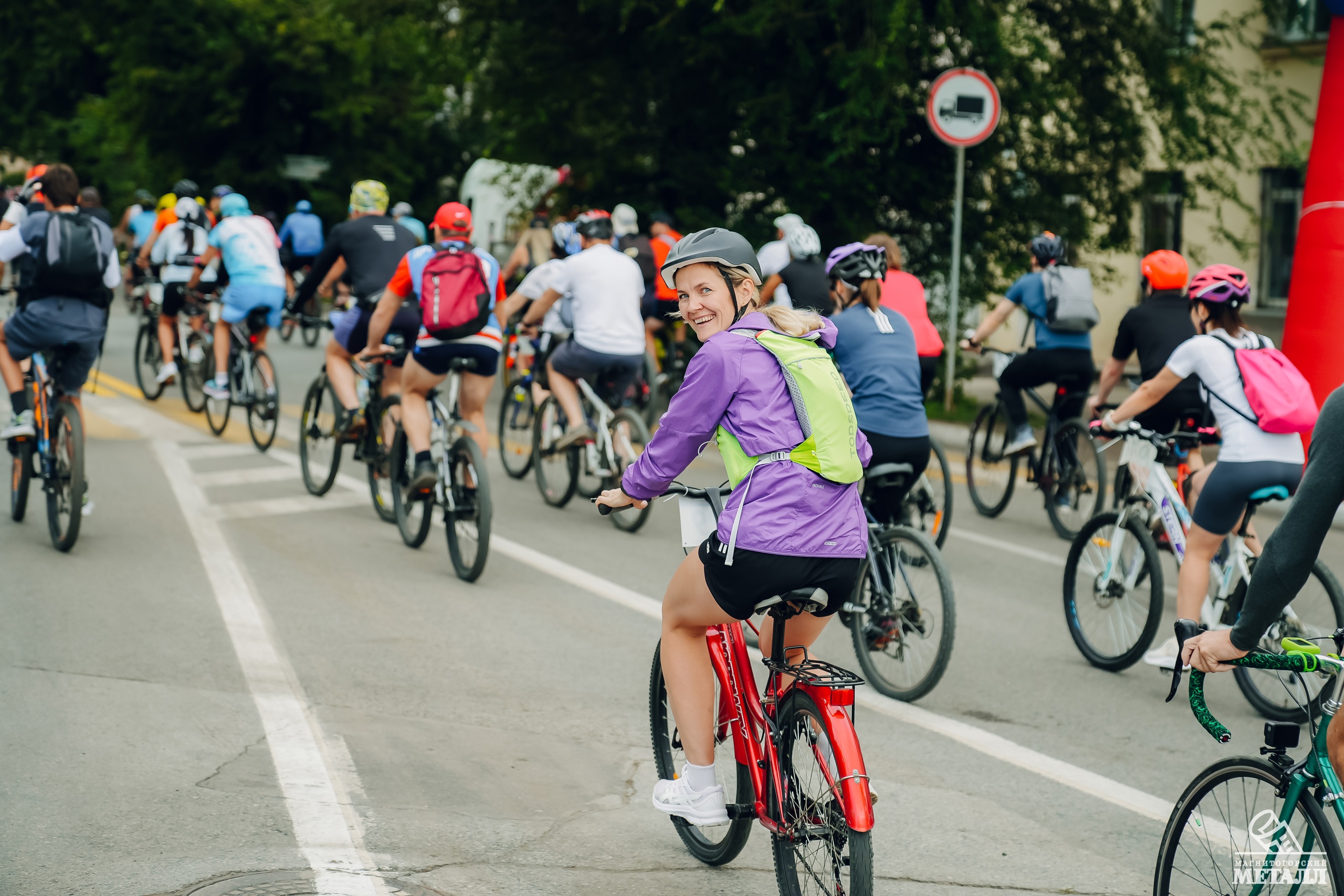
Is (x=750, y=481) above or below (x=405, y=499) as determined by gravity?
above

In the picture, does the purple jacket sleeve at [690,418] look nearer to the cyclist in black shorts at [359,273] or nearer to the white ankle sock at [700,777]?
the white ankle sock at [700,777]

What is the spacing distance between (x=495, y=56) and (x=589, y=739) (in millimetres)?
13940

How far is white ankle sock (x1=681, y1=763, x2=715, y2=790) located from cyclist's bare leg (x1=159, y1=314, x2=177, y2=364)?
1185 centimetres

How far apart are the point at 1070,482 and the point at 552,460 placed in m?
3.56

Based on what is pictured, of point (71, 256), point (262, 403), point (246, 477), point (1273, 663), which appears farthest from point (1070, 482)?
point (1273, 663)

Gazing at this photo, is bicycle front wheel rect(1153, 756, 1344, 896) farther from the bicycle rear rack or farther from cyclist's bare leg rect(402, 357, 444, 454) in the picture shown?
cyclist's bare leg rect(402, 357, 444, 454)

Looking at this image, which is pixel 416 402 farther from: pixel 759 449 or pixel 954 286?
pixel 954 286

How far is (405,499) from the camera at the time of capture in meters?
8.91

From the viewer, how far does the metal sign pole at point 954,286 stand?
14.0 meters

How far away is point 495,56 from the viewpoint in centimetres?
1805

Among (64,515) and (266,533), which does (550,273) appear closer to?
(266,533)

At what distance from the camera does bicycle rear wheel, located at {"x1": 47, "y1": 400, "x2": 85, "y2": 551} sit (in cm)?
800

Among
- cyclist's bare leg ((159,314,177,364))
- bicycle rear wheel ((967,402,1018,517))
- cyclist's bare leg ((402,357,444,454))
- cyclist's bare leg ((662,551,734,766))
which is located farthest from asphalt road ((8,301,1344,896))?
cyclist's bare leg ((159,314,177,364))

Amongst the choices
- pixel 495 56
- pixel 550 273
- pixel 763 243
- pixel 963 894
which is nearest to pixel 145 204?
pixel 495 56
